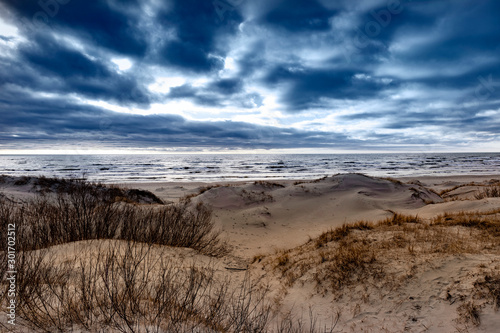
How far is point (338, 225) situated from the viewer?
10648mm

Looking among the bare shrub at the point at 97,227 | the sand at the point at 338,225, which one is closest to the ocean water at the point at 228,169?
the bare shrub at the point at 97,227

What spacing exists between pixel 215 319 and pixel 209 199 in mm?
10836

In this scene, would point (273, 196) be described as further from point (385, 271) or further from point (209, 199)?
point (385, 271)

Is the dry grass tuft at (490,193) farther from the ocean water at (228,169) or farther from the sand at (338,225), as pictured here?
the ocean water at (228,169)

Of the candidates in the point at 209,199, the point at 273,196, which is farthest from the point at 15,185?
the point at 273,196

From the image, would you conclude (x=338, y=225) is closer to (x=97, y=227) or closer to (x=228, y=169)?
(x=97, y=227)

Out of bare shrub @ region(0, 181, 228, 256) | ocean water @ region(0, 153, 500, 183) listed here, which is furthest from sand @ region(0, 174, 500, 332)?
ocean water @ region(0, 153, 500, 183)

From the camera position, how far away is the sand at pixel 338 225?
3771mm

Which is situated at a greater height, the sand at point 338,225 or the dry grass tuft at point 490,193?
the dry grass tuft at point 490,193

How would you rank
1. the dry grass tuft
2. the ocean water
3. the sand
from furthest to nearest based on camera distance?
the ocean water
the dry grass tuft
the sand

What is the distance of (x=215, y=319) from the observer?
10.8 feet

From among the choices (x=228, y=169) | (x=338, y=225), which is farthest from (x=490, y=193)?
(x=228, y=169)

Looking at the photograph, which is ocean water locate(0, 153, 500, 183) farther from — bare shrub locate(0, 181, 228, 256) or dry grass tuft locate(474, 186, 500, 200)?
dry grass tuft locate(474, 186, 500, 200)

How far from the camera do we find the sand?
3771 millimetres
